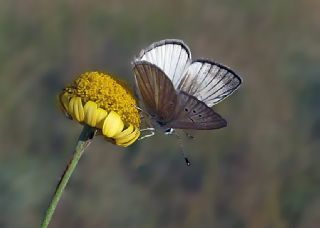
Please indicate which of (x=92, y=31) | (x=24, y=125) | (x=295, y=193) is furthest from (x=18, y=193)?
(x=92, y=31)

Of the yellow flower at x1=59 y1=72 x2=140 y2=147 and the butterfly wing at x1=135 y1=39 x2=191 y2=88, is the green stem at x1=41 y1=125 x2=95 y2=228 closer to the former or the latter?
the yellow flower at x1=59 y1=72 x2=140 y2=147

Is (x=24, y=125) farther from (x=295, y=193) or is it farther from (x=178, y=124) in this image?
(x=178, y=124)

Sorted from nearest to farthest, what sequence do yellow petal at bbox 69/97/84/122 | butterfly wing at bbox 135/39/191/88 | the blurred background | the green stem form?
the green stem < yellow petal at bbox 69/97/84/122 < butterfly wing at bbox 135/39/191/88 < the blurred background

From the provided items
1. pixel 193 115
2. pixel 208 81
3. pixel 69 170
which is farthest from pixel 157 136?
pixel 69 170

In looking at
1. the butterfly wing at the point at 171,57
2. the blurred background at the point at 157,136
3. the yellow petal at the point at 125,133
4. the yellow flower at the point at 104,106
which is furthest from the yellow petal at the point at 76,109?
the blurred background at the point at 157,136

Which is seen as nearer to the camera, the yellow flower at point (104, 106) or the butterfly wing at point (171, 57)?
the yellow flower at point (104, 106)

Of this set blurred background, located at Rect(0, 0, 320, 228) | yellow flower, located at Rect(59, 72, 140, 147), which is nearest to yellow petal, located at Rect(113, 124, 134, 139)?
yellow flower, located at Rect(59, 72, 140, 147)

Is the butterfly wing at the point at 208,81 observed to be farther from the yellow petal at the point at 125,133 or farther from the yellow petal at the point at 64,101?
the yellow petal at the point at 64,101
